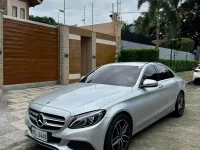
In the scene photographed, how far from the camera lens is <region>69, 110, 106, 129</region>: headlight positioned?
3314 mm

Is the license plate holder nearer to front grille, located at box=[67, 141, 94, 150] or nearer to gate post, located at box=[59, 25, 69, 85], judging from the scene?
front grille, located at box=[67, 141, 94, 150]

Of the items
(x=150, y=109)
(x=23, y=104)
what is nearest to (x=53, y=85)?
(x=23, y=104)

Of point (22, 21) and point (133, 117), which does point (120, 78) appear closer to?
point (133, 117)

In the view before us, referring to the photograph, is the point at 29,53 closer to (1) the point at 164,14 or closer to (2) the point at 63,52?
(2) the point at 63,52

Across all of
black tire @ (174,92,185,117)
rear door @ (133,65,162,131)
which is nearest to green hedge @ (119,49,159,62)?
black tire @ (174,92,185,117)

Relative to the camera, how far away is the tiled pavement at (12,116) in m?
4.63

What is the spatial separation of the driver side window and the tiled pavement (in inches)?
108

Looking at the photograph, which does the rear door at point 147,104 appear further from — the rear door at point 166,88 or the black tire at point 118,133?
the black tire at point 118,133

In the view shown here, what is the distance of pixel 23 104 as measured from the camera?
7391 mm

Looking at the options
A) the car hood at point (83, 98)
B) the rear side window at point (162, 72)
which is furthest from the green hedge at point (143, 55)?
the car hood at point (83, 98)

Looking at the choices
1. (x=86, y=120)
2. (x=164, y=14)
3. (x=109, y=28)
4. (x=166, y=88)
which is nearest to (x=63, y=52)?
(x=166, y=88)

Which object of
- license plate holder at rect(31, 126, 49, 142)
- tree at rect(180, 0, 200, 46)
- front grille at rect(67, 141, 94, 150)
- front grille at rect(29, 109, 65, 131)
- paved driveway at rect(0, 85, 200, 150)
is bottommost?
paved driveway at rect(0, 85, 200, 150)

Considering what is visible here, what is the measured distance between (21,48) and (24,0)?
8.69 m

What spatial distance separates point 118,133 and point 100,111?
57 centimetres
